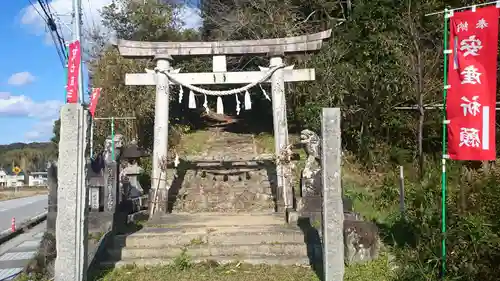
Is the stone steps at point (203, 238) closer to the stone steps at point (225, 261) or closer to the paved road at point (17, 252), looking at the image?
the stone steps at point (225, 261)

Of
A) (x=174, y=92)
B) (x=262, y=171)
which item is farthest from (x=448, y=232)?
Result: (x=174, y=92)

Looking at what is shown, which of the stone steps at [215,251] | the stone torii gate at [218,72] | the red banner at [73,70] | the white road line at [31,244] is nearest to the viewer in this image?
the stone steps at [215,251]

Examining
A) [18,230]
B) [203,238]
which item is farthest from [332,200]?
[18,230]

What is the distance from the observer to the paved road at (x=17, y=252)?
918 cm

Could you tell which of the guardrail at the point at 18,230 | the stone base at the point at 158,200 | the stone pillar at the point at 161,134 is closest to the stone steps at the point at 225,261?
the stone base at the point at 158,200

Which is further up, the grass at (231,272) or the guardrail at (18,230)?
the grass at (231,272)

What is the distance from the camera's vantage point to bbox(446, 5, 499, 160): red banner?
6.17m

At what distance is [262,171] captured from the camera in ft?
52.4

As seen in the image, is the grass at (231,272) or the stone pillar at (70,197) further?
the grass at (231,272)

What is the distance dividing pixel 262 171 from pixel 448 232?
999cm

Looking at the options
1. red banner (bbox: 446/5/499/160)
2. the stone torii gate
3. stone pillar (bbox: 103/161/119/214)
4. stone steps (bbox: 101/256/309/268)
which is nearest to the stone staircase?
stone steps (bbox: 101/256/309/268)

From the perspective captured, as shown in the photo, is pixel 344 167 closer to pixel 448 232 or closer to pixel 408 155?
pixel 408 155

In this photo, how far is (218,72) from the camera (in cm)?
1323

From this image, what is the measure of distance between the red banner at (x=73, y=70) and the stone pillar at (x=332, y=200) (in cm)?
971
